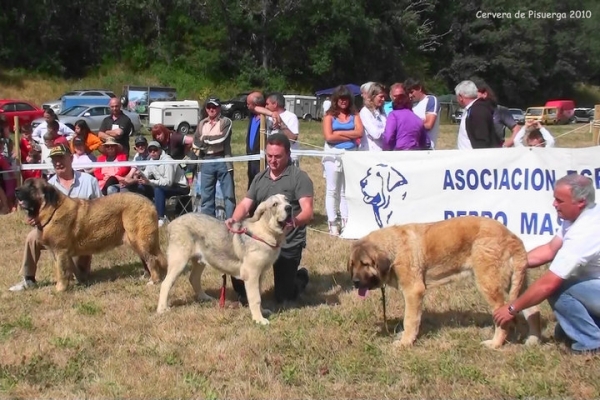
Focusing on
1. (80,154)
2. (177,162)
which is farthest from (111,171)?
(177,162)

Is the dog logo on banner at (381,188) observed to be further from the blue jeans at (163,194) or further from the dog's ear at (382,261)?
the blue jeans at (163,194)

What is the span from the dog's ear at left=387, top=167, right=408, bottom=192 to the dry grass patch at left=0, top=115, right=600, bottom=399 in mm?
1589

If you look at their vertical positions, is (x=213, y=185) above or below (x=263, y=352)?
above

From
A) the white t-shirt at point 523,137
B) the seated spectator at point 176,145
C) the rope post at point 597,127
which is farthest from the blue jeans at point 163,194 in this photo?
the rope post at point 597,127

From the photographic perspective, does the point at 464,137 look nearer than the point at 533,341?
No

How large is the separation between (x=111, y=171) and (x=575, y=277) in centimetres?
721

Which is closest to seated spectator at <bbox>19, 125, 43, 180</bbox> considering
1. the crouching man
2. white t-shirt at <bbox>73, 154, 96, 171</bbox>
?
white t-shirt at <bbox>73, 154, 96, 171</bbox>

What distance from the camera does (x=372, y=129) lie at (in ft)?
27.9

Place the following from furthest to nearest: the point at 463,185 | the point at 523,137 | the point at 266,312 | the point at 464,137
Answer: the point at 464,137 → the point at 523,137 → the point at 463,185 → the point at 266,312

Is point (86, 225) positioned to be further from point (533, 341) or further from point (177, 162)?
point (533, 341)

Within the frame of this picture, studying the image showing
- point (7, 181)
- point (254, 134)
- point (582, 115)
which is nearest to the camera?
point (254, 134)

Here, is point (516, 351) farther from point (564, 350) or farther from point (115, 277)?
point (115, 277)

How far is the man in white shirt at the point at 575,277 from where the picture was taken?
4.36 metres

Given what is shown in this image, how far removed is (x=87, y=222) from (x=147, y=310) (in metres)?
1.35
